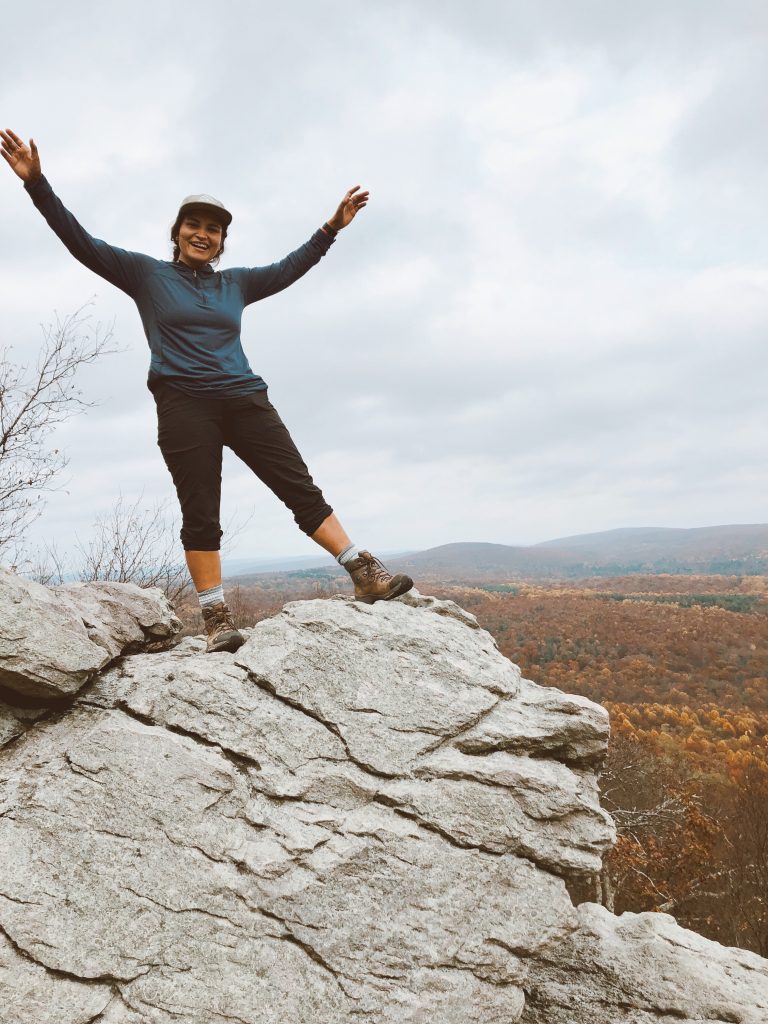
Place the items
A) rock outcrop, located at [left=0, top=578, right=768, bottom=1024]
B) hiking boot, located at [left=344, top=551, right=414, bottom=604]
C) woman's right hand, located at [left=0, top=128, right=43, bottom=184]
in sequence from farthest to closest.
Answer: hiking boot, located at [left=344, top=551, right=414, bottom=604]
woman's right hand, located at [left=0, top=128, right=43, bottom=184]
rock outcrop, located at [left=0, top=578, right=768, bottom=1024]

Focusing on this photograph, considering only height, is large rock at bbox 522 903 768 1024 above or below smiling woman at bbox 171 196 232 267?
below

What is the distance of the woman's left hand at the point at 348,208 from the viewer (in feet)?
17.1

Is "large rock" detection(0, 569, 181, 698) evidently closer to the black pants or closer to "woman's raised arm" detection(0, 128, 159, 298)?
the black pants

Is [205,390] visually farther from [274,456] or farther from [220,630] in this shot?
[220,630]

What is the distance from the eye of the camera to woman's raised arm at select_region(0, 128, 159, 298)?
399 cm

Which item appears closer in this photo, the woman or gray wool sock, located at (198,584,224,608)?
the woman

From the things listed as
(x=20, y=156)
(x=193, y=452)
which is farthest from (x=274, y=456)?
(x=20, y=156)

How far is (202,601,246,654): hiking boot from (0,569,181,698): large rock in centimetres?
74

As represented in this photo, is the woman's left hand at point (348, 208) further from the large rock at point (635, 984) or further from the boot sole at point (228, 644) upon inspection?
the large rock at point (635, 984)

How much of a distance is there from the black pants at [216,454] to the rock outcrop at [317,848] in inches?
36.7

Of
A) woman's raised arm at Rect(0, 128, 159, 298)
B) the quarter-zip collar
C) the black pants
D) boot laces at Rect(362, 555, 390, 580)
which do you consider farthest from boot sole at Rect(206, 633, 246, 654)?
the quarter-zip collar

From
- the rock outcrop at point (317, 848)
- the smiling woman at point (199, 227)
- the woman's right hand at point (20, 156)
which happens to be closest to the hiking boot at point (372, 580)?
the rock outcrop at point (317, 848)

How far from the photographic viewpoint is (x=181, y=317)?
462 centimetres

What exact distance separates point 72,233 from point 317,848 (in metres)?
4.65
